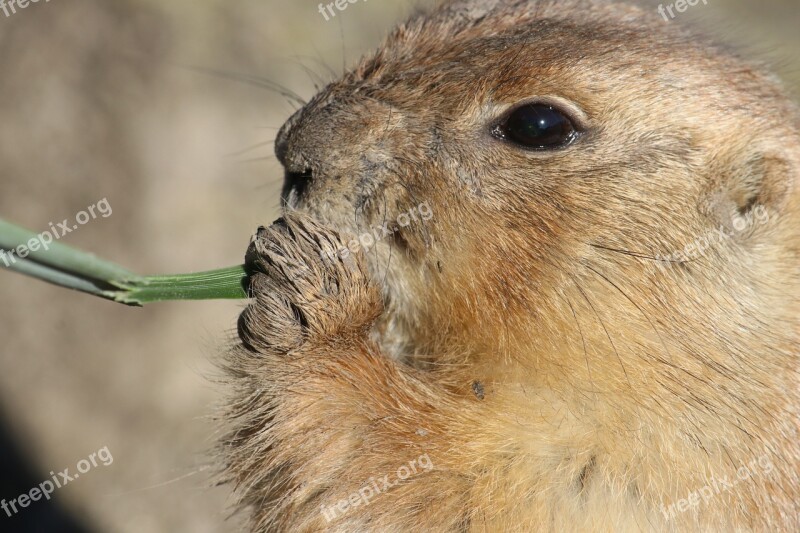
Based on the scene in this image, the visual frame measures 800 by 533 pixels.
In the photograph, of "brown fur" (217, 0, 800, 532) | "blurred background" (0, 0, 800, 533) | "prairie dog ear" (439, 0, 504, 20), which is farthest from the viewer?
"blurred background" (0, 0, 800, 533)

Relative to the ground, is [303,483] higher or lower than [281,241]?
lower

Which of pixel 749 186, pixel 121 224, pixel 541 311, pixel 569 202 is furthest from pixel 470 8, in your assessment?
pixel 121 224

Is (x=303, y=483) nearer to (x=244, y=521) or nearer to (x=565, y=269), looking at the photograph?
(x=244, y=521)

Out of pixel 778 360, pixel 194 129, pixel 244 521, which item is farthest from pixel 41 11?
pixel 778 360

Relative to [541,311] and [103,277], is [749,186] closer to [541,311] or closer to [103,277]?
[541,311]

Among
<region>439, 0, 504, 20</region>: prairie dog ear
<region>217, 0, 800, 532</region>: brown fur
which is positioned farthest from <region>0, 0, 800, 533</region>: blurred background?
<region>217, 0, 800, 532</region>: brown fur

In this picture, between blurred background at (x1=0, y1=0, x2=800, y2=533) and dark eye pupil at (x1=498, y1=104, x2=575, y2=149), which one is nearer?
dark eye pupil at (x1=498, y1=104, x2=575, y2=149)

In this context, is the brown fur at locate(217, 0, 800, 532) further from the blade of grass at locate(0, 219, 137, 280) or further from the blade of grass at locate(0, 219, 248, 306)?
the blade of grass at locate(0, 219, 137, 280)

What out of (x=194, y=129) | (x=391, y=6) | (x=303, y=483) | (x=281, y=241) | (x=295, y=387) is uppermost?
(x=391, y=6)
